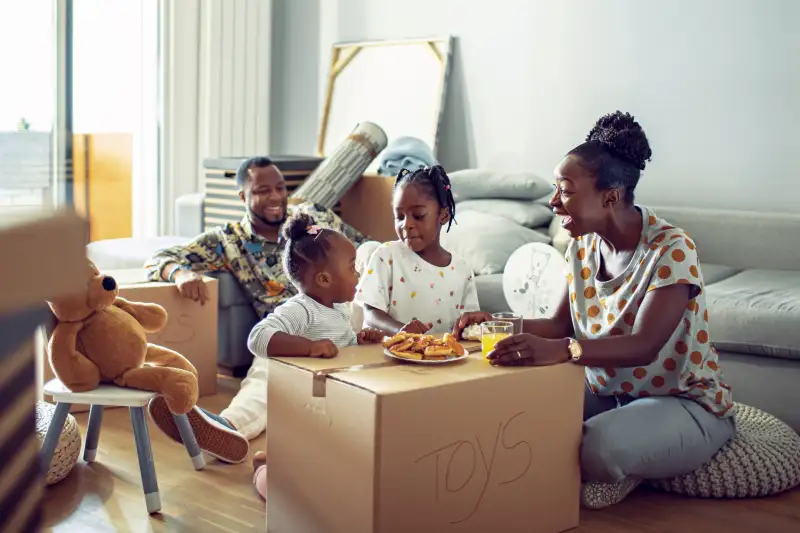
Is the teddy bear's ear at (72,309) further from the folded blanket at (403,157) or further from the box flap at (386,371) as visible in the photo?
the folded blanket at (403,157)

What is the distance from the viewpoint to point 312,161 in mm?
4098

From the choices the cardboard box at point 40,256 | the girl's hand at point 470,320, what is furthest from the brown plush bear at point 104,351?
the cardboard box at point 40,256

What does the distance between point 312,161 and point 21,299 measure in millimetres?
3328

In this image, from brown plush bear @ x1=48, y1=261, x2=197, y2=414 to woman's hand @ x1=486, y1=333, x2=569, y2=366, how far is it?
730 millimetres

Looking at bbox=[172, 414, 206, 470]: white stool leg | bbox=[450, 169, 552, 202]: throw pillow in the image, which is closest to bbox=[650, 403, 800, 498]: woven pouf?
bbox=[172, 414, 206, 470]: white stool leg

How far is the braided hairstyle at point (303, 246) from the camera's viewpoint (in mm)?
2123

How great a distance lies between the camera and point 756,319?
274 cm

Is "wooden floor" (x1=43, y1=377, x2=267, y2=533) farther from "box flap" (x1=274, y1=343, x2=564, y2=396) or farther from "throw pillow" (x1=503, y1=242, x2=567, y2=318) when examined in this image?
"throw pillow" (x1=503, y1=242, x2=567, y2=318)

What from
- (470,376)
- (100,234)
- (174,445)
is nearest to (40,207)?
(470,376)

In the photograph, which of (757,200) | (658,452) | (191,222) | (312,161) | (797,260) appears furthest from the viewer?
(191,222)

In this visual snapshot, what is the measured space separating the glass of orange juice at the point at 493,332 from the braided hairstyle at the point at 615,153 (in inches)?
15.0

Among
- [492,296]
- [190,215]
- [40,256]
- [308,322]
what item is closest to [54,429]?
[308,322]

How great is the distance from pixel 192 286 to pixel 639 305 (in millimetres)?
1423

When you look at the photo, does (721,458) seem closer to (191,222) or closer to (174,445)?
(174,445)
